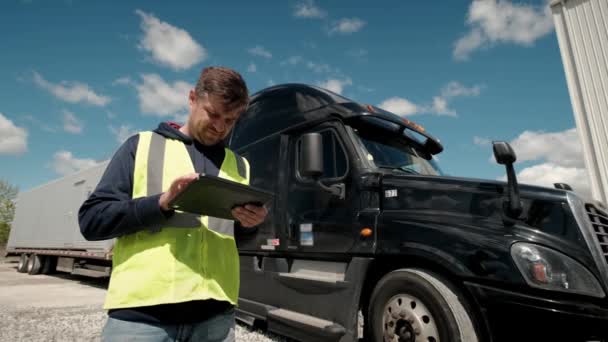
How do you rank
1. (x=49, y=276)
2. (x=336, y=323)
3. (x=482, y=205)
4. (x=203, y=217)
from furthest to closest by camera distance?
(x=49, y=276) → (x=336, y=323) → (x=482, y=205) → (x=203, y=217)

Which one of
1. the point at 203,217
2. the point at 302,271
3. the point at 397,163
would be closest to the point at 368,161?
the point at 397,163

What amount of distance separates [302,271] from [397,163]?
1.58 meters

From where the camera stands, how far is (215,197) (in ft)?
4.06

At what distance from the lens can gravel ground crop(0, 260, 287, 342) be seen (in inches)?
191

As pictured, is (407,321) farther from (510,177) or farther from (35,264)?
(35,264)

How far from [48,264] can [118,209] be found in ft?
52.8

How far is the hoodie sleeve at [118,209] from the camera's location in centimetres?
117

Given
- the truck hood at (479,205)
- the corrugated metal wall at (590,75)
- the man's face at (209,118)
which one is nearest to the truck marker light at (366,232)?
the truck hood at (479,205)

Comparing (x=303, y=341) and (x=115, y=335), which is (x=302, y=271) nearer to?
(x=303, y=341)

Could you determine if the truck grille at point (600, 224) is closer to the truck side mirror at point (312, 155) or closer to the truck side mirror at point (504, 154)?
the truck side mirror at point (504, 154)

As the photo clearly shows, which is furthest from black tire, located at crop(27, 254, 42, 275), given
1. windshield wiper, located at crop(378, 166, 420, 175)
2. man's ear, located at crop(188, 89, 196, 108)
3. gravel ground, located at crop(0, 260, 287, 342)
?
man's ear, located at crop(188, 89, 196, 108)

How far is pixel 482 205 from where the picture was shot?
2746 mm

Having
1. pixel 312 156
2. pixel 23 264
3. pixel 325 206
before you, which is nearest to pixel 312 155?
pixel 312 156

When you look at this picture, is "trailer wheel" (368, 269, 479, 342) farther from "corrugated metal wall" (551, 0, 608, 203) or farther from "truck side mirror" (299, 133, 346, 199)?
"corrugated metal wall" (551, 0, 608, 203)
